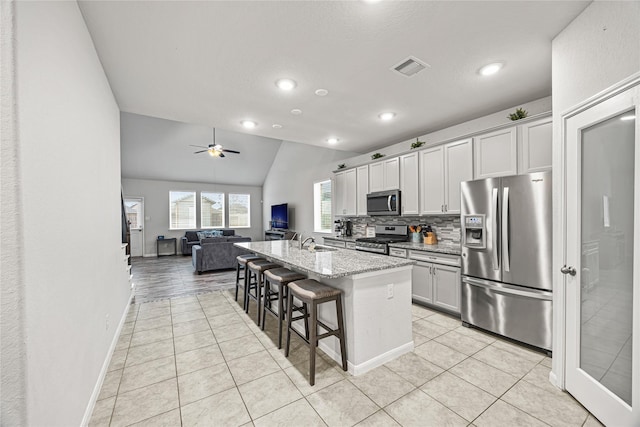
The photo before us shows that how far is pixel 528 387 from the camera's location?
2.00 meters

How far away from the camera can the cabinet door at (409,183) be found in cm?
412

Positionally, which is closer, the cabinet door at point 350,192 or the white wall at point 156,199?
the cabinet door at point 350,192

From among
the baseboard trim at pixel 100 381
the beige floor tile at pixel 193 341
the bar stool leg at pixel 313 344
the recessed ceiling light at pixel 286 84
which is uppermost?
the recessed ceiling light at pixel 286 84

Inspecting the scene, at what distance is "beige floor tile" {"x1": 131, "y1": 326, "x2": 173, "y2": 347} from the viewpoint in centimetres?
279

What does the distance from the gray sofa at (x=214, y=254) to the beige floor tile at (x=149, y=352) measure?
315cm

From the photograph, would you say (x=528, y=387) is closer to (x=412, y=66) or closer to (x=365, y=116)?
(x=412, y=66)

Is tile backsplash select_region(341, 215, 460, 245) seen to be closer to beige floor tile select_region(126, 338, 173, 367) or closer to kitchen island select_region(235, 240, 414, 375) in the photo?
kitchen island select_region(235, 240, 414, 375)

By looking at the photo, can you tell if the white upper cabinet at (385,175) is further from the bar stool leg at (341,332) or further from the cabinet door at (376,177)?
the bar stool leg at (341,332)

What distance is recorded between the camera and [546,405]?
1.82 metres

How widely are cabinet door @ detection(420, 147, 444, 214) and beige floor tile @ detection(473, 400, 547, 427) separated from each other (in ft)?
8.06

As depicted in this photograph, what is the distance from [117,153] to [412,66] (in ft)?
11.4

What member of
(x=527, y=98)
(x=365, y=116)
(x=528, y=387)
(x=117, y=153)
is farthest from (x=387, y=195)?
(x=117, y=153)

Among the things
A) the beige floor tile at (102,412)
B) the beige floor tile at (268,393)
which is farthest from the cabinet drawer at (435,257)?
the beige floor tile at (102,412)

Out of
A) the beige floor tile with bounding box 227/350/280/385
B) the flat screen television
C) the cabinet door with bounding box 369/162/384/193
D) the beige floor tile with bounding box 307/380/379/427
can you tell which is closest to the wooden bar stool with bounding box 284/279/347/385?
the beige floor tile with bounding box 307/380/379/427
